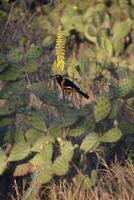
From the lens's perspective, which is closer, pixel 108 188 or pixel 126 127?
pixel 108 188

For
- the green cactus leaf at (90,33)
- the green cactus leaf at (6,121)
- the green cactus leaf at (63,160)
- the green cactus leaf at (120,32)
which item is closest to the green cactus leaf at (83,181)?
the green cactus leaf at (63,160)

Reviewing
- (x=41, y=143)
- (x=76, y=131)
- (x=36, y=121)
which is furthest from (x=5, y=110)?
(x=76, y=131)

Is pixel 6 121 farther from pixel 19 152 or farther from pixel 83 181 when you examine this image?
pixel 83 181

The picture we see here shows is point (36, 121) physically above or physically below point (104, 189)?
above

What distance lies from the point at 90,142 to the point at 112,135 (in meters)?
0.15

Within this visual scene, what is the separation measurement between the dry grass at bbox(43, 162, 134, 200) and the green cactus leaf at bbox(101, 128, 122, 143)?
0.18 metres

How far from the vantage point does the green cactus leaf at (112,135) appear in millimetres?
3957

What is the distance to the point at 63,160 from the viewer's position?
3.87m

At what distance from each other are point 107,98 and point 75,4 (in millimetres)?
5217

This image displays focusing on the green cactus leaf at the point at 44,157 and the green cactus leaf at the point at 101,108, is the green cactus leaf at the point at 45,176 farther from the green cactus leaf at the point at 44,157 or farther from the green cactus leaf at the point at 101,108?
the green cactus leaf at the point at 101,108

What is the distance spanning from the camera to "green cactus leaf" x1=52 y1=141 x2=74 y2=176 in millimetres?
3857

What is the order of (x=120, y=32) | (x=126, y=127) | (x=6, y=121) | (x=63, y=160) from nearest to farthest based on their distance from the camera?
(x=63, y=160) < (x=6, y=121) < (x=126, y=127) < (x=120, y=32)

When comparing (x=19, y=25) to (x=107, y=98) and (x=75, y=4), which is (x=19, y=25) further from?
(x=107, y=98)

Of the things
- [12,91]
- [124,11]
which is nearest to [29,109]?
[12,91]
